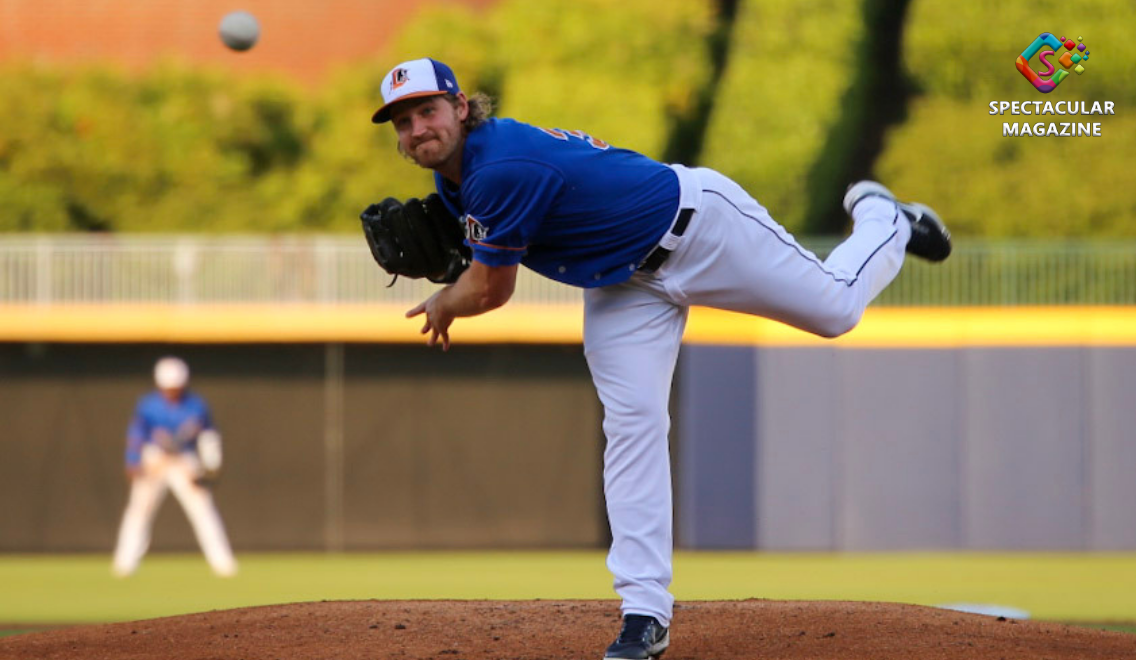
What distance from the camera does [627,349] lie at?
15.3ft

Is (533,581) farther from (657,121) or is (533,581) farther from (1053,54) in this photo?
(657,121)

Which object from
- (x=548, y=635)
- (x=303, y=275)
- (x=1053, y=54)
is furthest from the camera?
(x=1053, y=54)

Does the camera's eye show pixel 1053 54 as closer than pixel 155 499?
No

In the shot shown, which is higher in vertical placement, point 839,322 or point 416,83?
point 416,83

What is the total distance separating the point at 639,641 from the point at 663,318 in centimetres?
93

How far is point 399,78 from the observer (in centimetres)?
450

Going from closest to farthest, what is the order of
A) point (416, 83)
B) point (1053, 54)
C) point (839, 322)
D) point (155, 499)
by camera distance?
1. point (416, 83)
2. point (839, 322)
3. point (155, 499)
4. point (1053, 54)

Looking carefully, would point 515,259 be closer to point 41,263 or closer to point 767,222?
point 767,222

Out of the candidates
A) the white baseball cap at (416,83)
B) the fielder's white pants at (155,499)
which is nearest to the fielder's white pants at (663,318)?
the white baseball cap at (416,83)

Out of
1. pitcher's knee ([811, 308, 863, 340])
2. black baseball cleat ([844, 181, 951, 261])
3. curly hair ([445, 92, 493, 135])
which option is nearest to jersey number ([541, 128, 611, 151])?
curly hair ([445, 92, 493, 135])

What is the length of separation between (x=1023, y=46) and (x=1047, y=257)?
30.1 ft

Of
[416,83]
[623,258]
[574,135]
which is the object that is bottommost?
[623,258]

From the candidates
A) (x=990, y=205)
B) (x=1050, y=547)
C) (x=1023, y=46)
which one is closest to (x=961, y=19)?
(x=1023, y=46)

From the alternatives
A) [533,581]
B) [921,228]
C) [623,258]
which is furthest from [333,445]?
[623,258]
